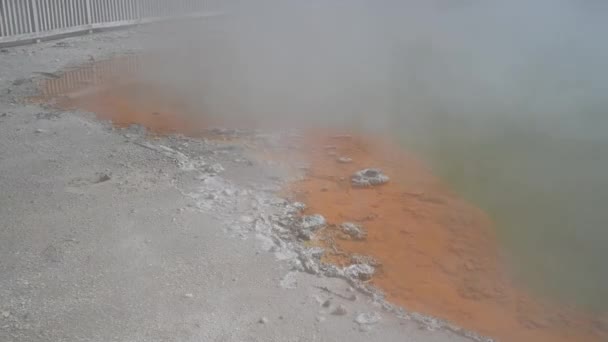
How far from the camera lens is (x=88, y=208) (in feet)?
16.4

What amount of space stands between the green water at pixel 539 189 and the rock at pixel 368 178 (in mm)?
774

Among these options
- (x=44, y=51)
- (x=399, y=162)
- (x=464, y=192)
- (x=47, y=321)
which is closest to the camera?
(x=47, y=321)

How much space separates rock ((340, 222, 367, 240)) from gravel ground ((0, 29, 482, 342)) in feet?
1.74

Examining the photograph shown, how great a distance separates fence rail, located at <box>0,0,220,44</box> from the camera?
1046 cm

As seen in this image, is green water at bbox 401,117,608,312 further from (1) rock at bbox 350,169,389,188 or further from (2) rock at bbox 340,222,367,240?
(2) rock at bbox 340,222,367,240

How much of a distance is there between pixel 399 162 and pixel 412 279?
2.33 meters

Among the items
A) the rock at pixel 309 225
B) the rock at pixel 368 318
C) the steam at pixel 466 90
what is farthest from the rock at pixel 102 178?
the rock at pixel 368 318

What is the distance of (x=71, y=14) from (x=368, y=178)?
8.15 metres

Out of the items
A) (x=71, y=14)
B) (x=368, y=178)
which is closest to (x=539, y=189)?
(x=368, y=178)

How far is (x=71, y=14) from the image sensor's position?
1152 centimetres

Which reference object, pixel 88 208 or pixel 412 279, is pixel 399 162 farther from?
pixel 88 208

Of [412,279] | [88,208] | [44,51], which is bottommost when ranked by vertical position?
[412,279]

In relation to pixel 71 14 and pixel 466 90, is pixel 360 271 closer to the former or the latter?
pixel 466 90

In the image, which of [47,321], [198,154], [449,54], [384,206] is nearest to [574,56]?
[449,54]
